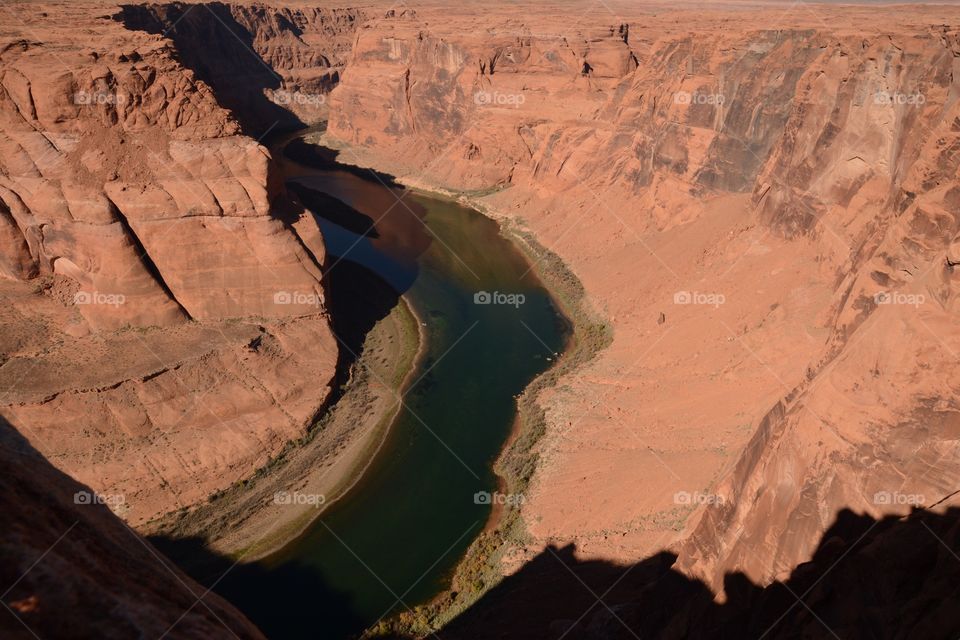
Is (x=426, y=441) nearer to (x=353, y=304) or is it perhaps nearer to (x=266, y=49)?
(x=353, y=304)

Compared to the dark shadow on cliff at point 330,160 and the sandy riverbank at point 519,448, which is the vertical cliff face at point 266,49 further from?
the sandy riverbank at point 519,448

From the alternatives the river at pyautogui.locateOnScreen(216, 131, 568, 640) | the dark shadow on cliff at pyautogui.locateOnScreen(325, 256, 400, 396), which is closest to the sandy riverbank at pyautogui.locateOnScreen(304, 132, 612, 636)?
the river at pyautogui.locateOnScreen(216, 131, 568, 640)

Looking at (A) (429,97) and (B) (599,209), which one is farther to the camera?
(A) (429,97)

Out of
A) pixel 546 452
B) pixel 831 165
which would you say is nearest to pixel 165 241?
pixel 546 452

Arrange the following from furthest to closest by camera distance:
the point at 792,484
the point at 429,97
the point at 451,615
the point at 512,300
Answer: the point at 429,97
the point at 512,300
the point at 451,615
the point at 792,484

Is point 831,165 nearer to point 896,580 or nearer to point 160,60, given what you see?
point 896,580

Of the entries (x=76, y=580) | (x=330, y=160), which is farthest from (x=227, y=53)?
(x=76, y=580)
